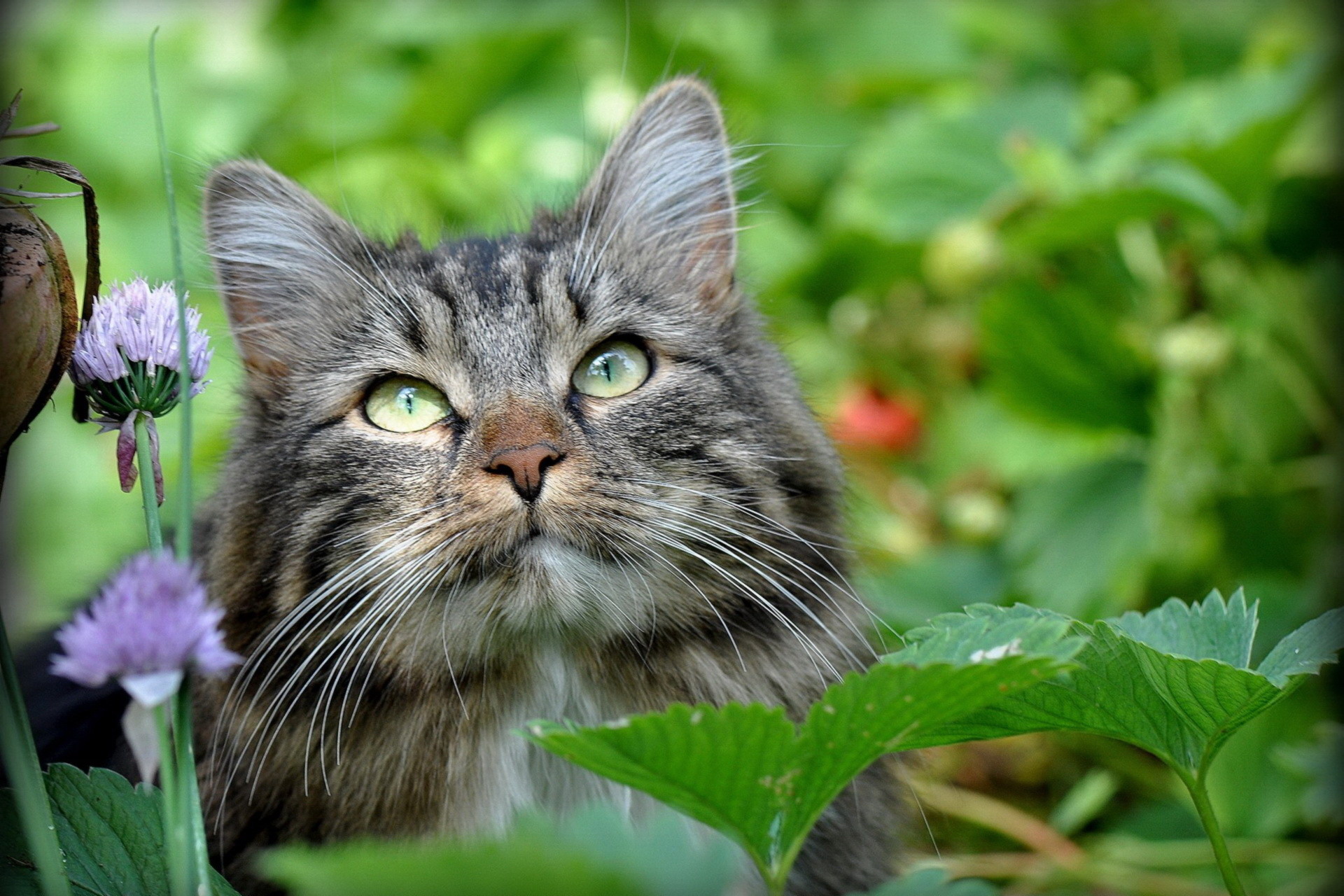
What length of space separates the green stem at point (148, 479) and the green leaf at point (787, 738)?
33 centimetres

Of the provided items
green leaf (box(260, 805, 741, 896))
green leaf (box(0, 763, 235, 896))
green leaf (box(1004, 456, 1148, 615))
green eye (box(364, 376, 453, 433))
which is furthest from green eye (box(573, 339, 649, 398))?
green leaf (box(1004, 456, 1148, 615))

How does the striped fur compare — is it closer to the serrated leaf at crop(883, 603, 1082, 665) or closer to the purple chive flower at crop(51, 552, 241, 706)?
the serrated leaf at crop(883, 603, 1082, 665)

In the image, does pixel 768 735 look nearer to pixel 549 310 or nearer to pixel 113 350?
pixel 113 350

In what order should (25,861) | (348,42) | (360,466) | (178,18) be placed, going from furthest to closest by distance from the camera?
(178,18)
(348,42)
(360,466)
(25,861)

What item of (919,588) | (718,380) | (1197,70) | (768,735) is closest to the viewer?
(768,735)

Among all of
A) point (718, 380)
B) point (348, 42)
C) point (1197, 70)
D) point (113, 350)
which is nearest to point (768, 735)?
point (113, 350)

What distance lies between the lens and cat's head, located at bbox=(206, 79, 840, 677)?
1.24 metres

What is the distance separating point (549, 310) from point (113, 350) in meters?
0.58

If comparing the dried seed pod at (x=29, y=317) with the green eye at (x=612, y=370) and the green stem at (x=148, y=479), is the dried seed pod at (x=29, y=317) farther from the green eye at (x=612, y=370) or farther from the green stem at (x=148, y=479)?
the green eye at (x=612, y=370)

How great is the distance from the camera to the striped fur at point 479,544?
126 centimetres

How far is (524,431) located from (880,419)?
2.00m

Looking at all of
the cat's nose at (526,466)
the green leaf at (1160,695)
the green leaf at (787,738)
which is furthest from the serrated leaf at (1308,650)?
the cat's nose at (526,466)

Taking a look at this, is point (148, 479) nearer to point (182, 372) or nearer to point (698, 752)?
point (182, 372)

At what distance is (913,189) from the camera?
8.79ft
